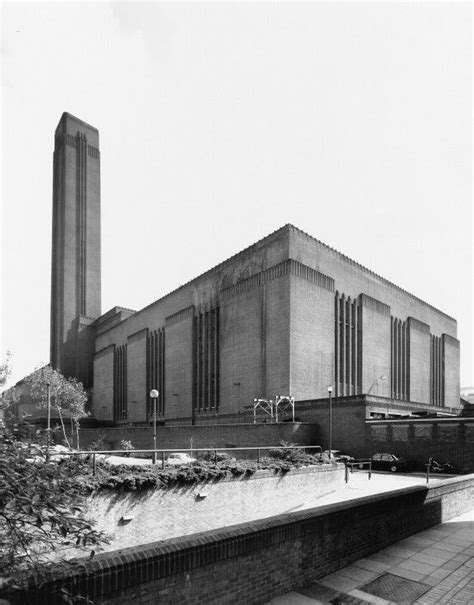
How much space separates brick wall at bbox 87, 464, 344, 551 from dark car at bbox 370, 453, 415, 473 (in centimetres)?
887

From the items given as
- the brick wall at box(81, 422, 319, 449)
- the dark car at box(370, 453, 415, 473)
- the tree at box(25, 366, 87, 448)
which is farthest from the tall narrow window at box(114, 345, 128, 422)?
the dark car at box(370, 453, 415, 473)

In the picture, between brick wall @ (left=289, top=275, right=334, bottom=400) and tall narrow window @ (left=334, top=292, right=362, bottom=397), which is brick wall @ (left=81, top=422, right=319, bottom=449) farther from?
tall narrow window @ (left=334, top=292, right=362, bottom=397)

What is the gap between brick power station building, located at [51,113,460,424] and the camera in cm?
4809

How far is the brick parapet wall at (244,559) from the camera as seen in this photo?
18.6 feet

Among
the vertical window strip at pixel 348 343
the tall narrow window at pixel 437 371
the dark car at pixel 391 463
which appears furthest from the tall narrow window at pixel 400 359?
the dark car at pixel 391 463

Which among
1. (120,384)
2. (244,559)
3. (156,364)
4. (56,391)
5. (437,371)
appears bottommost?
(120,384)

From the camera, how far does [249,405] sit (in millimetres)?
46812

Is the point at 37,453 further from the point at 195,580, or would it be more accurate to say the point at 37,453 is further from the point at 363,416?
the point at 363,416

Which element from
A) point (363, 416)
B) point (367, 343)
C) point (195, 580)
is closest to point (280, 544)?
point (195, 580)

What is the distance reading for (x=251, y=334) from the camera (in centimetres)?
5144

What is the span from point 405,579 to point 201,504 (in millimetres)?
8954

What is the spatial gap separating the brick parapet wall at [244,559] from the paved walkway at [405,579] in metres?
0.21

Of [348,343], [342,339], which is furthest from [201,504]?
[348,343]

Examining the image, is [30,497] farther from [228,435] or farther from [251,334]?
[251,334]
